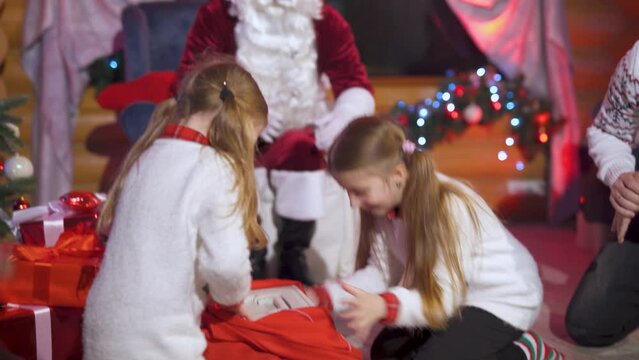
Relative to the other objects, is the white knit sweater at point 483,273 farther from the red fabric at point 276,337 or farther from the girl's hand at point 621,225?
the girl's hand at point 621,225

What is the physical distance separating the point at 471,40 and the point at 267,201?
6.31 ft

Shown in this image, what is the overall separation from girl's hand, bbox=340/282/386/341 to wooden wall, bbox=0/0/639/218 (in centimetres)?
241

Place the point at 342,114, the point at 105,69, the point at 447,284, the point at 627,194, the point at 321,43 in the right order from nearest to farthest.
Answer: the point at 447,284 < the point at 627,194 < the point at 342,114 < the point at 321,43 < the point at 105,69

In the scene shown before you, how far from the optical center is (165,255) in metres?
→ 1.58

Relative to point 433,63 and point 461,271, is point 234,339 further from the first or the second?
point 433,63

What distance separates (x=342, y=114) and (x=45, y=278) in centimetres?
108

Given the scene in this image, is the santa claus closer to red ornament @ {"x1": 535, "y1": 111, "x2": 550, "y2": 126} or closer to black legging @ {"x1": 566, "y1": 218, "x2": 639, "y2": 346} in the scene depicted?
black legging @ {"x1": 566, "y1": 218, "x2": 639, "y2": 346}

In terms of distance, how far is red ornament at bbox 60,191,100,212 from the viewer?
218 cm

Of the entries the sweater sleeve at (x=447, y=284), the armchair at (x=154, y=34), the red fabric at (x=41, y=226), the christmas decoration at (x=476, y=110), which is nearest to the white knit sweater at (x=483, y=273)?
the sweater sleeve at (x=447, y=284)

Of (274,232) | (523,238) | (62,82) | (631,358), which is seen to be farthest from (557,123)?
(62,82)

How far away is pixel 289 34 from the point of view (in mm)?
2621

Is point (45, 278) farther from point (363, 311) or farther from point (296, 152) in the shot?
point (296, 152)

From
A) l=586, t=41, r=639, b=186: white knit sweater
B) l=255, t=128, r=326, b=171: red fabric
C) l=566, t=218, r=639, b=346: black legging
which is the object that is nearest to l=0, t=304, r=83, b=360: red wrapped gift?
l=255, t=128, r=326, b=171: red fabric

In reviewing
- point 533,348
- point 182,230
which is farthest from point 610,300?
point 182,230
